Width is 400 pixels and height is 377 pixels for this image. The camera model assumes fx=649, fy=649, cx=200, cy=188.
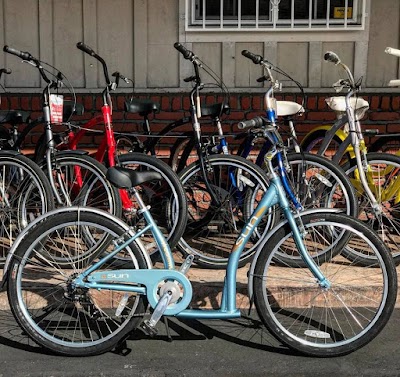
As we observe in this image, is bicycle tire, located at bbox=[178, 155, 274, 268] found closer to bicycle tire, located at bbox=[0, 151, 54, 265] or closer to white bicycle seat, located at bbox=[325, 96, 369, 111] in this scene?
white bicycle seat, located at bbox=[325, 96, 369, 111]

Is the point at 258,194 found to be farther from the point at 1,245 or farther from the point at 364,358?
the point at 1,245

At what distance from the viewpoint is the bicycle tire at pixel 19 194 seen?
15.7 feet

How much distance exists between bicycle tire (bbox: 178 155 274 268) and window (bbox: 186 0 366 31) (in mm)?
1689

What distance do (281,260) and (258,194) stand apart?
3.32 ft

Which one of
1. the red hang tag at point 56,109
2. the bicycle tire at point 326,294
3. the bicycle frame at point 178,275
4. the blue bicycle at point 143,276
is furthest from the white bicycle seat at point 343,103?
the red hang tag at point 56,109

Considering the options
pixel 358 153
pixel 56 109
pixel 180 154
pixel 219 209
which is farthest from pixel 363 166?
pixel 56 109

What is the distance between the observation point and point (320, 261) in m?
4.45

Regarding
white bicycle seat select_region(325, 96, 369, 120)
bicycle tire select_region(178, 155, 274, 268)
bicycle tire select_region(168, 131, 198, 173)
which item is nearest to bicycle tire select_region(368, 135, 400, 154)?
white bicycle seat select_region(325, 96, 369, 120)

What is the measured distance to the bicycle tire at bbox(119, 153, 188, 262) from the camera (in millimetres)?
4594

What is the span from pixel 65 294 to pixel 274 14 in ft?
11.2

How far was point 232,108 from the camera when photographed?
239 inches

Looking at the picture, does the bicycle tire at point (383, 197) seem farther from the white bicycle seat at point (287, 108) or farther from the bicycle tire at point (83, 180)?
the bicycle tire at point (83, 180)

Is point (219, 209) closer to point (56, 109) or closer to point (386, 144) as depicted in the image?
point (56, 109)

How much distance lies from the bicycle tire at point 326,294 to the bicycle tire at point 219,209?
60 cm
